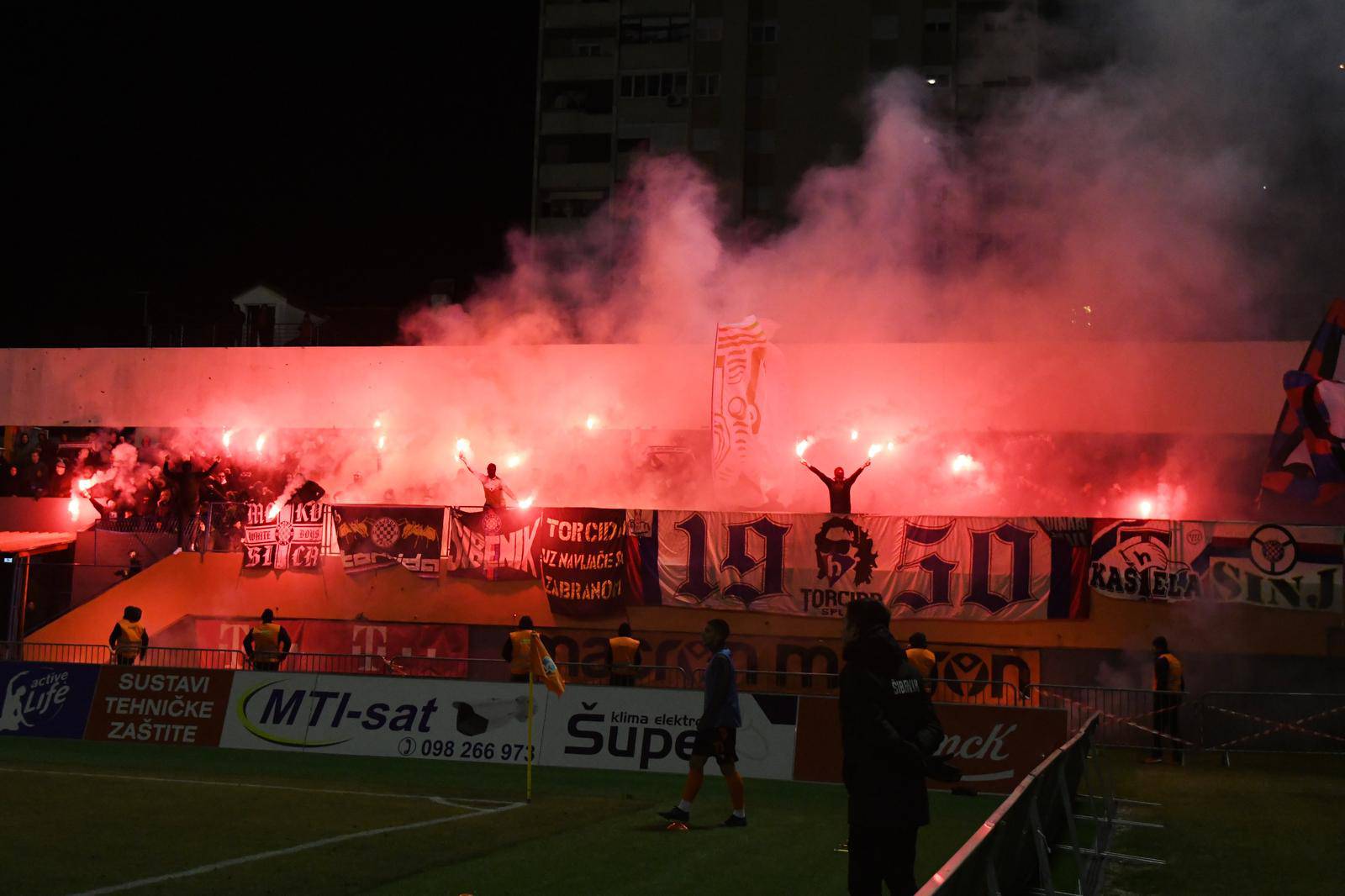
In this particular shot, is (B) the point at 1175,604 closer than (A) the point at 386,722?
No

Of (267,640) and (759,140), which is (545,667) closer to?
(267,640)

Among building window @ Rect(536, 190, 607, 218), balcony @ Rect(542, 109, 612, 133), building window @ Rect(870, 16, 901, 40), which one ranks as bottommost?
building window @ Rect(536, 190, 607, 218)

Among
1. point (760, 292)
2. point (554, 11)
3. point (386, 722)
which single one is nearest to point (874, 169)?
point (760, 292)

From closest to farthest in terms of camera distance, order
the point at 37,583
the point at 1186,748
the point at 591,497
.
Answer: the point at 1186,748 < the point at 37,583 < the point at 591,497

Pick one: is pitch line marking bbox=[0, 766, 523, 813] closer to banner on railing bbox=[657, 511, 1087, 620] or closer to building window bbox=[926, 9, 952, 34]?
banner on railing bbox=[657, 511, 1087, 620]

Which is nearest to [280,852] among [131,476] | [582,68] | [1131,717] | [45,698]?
[45,698]

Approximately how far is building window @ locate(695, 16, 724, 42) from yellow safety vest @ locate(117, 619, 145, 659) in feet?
126

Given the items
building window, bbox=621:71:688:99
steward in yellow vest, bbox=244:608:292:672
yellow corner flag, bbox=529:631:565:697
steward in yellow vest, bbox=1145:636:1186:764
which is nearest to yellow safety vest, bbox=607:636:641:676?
steward in yellow vest, bbox=244:608:292:672

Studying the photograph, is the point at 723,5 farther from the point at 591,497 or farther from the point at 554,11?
the point at 591,497

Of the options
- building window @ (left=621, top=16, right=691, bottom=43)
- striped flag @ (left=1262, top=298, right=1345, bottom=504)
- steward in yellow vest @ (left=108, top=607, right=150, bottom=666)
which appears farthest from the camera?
building window @ (left=621, top=16, right=691, bottom=43)

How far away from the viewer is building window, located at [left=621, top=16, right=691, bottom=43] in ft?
166

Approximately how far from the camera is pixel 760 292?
2498 cm

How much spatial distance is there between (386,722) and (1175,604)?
38.7 feet

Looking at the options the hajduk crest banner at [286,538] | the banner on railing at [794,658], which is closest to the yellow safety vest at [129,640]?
the hajduk crest banner at [286,538]
